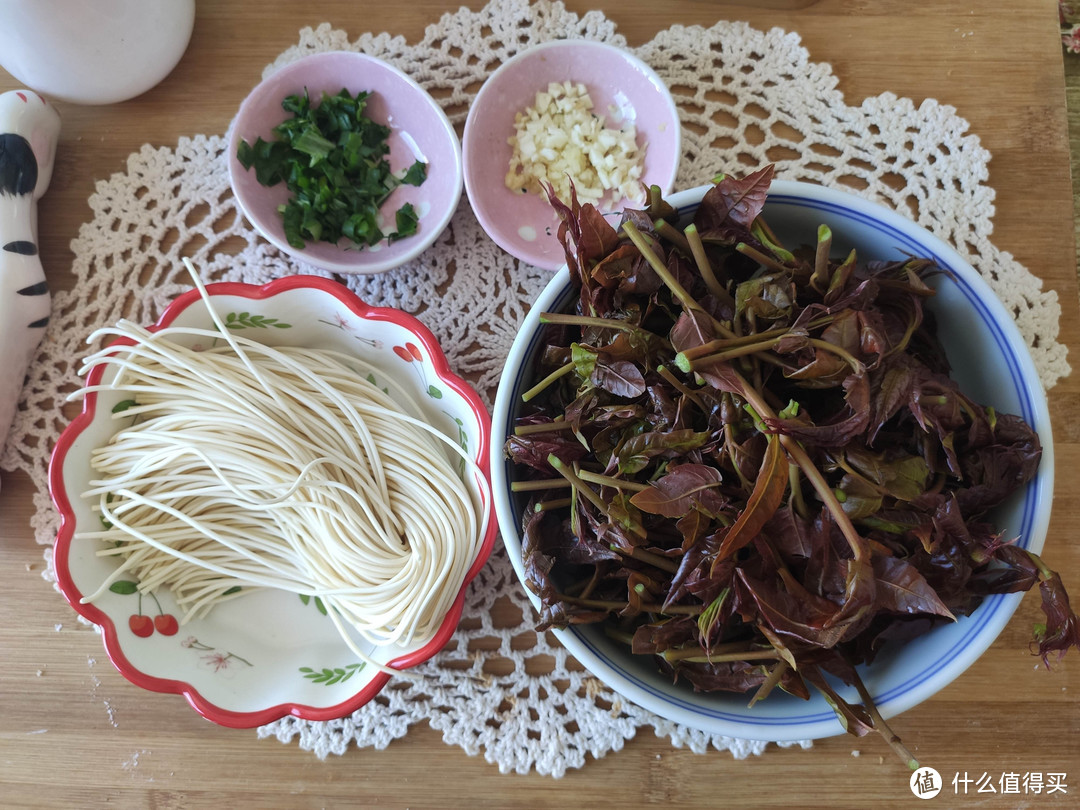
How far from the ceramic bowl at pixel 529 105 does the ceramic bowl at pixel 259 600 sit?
0.67 feet

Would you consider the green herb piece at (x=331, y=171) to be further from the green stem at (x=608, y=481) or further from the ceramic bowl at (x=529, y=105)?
the green stem at (x=608, y=481)

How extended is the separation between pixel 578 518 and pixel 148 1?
32.0 inches

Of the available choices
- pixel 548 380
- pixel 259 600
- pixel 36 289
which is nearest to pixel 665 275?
pixel 548 380

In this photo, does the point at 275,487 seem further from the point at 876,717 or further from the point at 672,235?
the point at 876,717

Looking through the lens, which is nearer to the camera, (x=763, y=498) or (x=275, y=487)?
(x=763, y=498)

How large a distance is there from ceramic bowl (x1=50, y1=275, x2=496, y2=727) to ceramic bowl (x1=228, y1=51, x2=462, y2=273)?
0.31 ft

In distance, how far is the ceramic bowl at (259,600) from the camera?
0.83 metres

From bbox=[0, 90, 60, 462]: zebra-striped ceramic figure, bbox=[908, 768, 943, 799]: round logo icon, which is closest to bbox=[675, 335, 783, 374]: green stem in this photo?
bbox=[908, 768, 943, 799]: round logo icon

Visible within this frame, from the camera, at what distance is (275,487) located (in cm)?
88

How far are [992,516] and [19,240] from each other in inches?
45.9

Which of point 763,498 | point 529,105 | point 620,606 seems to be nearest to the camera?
point 763,498

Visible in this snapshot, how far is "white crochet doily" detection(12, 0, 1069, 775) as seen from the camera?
0.91 meters

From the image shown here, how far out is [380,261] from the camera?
950 mm

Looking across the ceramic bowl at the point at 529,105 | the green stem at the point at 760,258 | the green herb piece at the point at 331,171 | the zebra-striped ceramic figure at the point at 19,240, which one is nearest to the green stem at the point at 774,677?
the green stem at the point at 760,258
